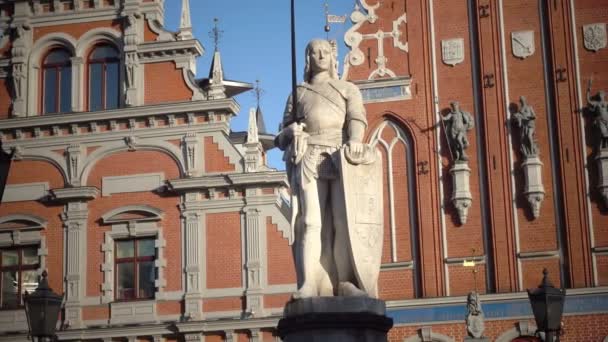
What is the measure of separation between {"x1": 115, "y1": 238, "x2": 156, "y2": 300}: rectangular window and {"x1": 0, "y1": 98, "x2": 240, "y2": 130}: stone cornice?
2.50m

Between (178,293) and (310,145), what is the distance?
1335cm

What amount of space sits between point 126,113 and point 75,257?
3.00 meters

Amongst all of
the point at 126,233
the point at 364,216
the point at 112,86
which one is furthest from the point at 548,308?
the point at 112,86

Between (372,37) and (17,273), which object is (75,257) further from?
(372,37)

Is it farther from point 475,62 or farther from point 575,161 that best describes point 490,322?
point 475,62

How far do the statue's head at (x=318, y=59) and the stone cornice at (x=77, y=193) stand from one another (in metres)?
13.9

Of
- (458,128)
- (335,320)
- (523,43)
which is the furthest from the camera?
(523,43)

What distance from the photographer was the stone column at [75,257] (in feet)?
70.8

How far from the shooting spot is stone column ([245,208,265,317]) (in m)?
20.8

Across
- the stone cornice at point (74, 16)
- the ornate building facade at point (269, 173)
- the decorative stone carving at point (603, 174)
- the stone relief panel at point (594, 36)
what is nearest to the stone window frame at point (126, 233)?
the ornate building facade at point (269, 173)

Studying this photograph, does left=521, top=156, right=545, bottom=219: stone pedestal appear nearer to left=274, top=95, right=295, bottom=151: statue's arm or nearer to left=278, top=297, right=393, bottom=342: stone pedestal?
left=274, top=95, right=295, bottom=151: statue's arm

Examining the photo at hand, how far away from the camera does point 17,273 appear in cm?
2233

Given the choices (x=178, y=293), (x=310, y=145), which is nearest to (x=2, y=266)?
(x=178, y=293)

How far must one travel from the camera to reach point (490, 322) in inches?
750
